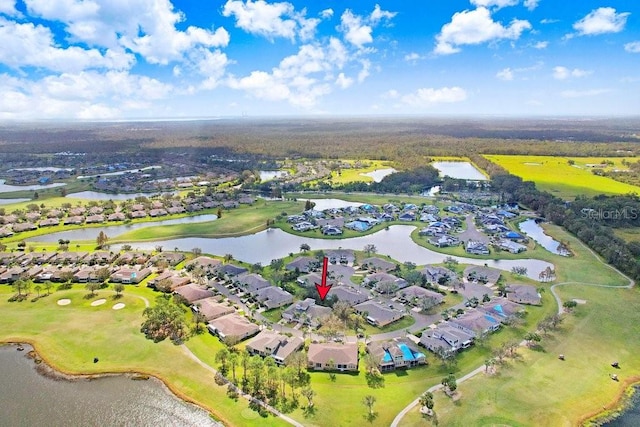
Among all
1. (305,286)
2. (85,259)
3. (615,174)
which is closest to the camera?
(305,286)

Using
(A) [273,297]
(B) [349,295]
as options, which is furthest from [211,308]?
(B) [349,295]

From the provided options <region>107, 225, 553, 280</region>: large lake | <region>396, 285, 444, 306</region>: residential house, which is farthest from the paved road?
<region>396, 285, 444, 306</region>: residential house

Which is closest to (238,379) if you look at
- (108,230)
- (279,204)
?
(108,230)

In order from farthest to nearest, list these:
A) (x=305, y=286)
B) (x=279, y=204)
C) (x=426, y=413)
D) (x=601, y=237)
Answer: (x=279, y=204)
(x=601, y=237)
(x=305, y=286)
(x=426, y=413)

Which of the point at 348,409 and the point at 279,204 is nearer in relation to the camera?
the point at 348,409

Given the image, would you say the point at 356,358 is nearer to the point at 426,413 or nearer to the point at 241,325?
the point at 426,413

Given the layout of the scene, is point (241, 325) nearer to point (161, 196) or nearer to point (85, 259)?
point (85, 259)
